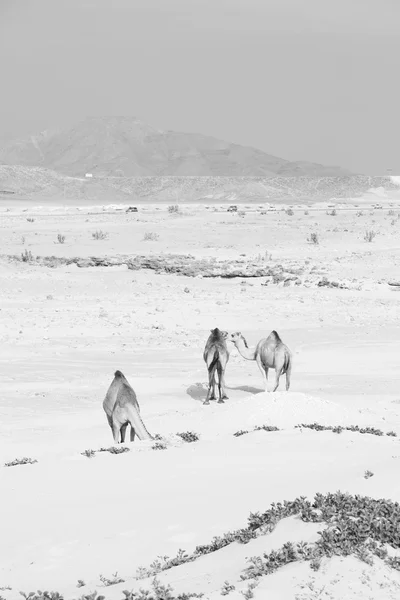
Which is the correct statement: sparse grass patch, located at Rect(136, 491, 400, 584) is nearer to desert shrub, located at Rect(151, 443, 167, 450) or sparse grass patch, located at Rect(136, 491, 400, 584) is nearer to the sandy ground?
the sandy ground

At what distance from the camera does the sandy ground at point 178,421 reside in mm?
7176

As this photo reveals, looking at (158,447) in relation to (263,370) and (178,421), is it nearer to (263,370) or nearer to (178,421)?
(178,421)

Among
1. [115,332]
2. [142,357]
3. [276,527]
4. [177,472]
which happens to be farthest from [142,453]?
[115,332]

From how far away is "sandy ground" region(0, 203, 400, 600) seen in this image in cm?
718

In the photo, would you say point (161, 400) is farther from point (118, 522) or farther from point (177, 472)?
point (118, 522)

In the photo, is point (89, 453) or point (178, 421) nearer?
point (89, 453)

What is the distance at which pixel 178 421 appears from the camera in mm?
13062

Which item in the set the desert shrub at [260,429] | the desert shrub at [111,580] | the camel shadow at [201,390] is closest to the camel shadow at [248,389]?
→ the camel shadow at [201,390]

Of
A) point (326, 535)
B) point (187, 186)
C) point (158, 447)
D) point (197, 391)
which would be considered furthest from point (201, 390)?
point (187, 186)

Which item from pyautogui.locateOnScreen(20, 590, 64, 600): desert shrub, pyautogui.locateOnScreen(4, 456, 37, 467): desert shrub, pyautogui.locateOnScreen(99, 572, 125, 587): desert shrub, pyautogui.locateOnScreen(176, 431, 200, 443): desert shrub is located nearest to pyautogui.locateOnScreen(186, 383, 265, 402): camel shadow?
pyautogui.locateOnScreen(176, 431, 200, 443): desert shrub

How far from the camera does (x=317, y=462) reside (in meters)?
9.98

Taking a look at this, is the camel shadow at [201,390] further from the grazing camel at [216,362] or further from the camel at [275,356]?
the camel at [275,356]

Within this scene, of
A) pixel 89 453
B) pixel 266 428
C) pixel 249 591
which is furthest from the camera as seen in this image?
pixel 266 428

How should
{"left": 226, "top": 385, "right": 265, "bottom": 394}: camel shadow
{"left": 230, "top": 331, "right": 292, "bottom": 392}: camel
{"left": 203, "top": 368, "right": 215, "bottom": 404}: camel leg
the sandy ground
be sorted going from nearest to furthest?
the sandy ground → {"left": 203, "top": 368, "right": 215, "bottom": 404}: camel leg → {"left": 230, "top": 331, "right": 292, "bottom": 392}: camel → {"left": 226, "top": 385, "right": 265, "bottom": 394}: camel shadow
